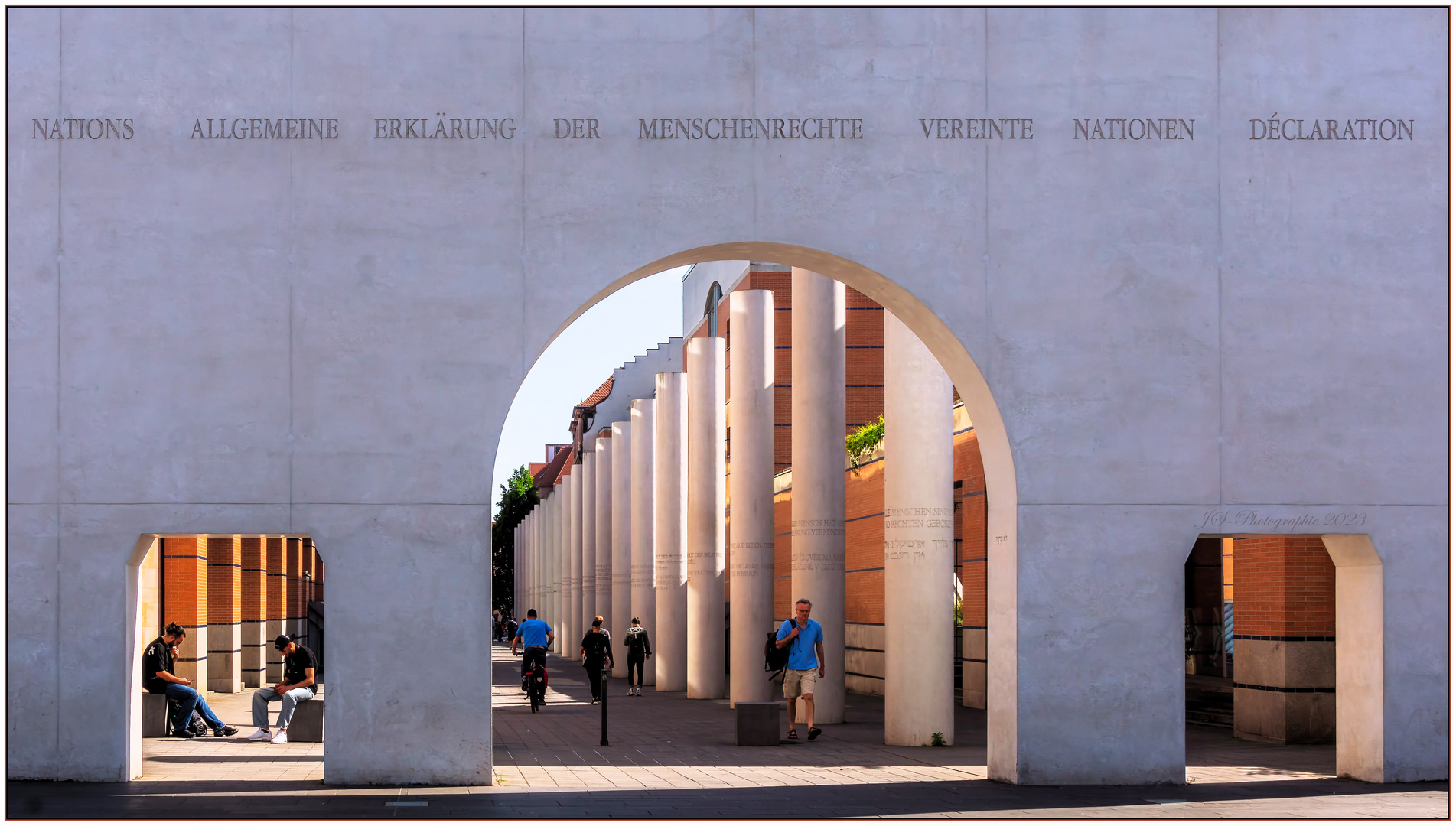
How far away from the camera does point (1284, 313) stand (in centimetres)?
1251

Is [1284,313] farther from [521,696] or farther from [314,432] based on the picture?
[521,696]

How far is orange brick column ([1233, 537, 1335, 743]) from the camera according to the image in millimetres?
17297

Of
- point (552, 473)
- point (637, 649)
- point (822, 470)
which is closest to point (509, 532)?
point (552, 473)

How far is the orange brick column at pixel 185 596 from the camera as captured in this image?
21641mm

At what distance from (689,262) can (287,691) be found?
25.8 ft

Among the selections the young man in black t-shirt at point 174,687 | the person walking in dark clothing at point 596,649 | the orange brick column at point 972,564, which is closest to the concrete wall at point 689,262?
the young man in black t-shirt at point 174,687

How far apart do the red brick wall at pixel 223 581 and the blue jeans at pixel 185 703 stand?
679cm

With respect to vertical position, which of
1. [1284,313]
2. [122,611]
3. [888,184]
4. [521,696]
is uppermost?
[888,184]

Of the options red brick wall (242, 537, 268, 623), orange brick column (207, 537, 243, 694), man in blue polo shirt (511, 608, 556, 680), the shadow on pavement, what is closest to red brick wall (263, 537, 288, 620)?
red brick wall (242, 537, 268, 623)

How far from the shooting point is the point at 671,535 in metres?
30.3

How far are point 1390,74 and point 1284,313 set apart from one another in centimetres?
237

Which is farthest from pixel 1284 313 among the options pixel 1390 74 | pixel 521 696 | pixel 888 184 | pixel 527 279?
pixel 521 696

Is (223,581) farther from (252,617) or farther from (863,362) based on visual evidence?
(863,362)

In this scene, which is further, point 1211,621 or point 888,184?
point 1211,621
